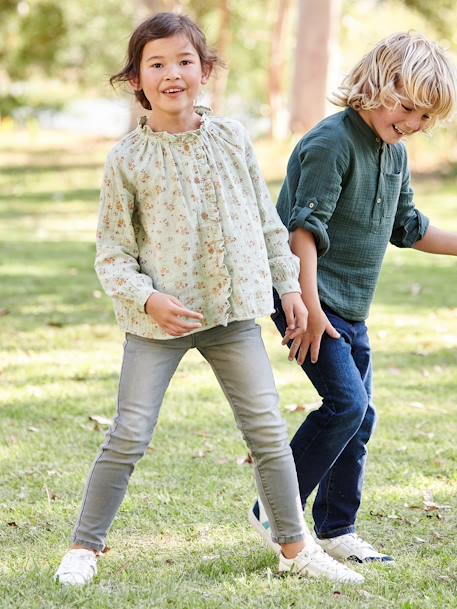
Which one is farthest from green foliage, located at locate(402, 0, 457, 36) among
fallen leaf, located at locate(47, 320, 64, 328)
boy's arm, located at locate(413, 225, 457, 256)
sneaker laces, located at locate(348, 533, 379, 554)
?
sneaker laces, located at locate(348, 533, 379, 554)

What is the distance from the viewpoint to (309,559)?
3188 mm

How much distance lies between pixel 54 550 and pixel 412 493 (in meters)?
1.40

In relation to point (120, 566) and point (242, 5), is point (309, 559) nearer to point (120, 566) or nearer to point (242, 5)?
point (120, 566)

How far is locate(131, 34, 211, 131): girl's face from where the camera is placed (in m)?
3.00

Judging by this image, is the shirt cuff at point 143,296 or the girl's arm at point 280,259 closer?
the shirt cuff at point 143,296

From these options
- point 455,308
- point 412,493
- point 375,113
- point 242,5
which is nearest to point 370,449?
point 412,493

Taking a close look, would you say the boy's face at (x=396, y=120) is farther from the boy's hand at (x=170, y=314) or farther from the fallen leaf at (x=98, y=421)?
the fallen leaf at (x=98, y=421)

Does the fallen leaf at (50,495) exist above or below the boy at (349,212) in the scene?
below

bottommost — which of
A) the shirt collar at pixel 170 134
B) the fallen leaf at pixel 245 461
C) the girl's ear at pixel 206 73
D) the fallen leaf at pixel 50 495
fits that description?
the fallen leaf at pixel 245 461

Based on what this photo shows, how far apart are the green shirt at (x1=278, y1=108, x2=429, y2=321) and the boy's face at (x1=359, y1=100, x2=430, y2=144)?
0.09 feet

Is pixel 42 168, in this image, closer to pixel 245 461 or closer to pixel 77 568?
pixel 245 461

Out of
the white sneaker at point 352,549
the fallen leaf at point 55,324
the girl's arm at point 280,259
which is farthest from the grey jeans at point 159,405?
the fallen leaf at point 55,324

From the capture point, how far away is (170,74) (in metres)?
2.99

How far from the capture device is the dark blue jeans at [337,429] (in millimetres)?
3201
